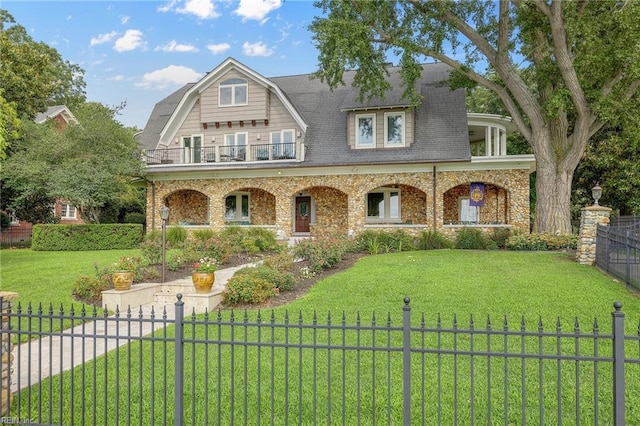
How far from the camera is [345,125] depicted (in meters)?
22.6

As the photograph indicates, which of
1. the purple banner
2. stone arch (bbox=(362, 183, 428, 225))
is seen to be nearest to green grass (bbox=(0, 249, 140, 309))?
stone arch (bbox=(362, 183, 428, 225))

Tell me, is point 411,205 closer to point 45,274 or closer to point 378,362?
point 45,274

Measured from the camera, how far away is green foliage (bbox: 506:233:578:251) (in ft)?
53.3

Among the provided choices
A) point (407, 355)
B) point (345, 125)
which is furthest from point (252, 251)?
point (407, 355)

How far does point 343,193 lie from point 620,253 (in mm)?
13915

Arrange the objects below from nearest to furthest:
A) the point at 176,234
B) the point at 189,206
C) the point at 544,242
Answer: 1. the point at 544,242
2. the point at 176,234
3. the point at 189,206

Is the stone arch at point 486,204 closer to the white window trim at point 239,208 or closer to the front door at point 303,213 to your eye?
the front door at point 303,213

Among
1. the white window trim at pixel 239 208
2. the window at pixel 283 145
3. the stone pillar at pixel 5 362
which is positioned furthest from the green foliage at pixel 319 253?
the white window trim at pixel 239 208

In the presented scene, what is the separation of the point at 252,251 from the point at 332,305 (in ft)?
26.3

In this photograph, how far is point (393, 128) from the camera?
21.2 meters

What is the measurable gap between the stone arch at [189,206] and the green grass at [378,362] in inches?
608

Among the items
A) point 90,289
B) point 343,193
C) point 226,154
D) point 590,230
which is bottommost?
point 90,289

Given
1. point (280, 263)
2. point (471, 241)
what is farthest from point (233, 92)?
point (280, 263)

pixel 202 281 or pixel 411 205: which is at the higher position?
pixel 411 205
